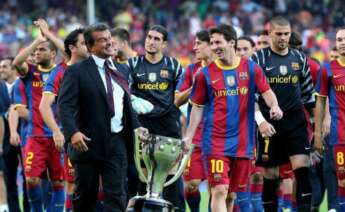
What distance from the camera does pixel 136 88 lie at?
48.5 ft

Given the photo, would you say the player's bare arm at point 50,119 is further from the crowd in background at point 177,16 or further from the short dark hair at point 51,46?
the crowd in background at point 177,16

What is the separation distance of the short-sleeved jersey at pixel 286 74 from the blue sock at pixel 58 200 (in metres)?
2.98

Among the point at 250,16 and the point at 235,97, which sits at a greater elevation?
the point at 250,16

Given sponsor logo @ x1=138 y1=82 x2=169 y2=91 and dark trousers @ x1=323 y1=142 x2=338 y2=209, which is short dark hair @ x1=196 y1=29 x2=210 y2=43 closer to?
sponsor logo @ x1=138 y1=82 x2=169 y2=91

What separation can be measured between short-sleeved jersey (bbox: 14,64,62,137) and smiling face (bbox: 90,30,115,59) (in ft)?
12.0

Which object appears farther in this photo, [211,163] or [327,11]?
[327,11]

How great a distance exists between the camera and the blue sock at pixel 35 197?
15073 mm

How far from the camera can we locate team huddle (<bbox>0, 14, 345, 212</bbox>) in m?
11.5

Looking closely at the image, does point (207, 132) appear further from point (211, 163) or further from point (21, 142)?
point (21, 142)

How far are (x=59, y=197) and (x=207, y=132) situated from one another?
122 inches

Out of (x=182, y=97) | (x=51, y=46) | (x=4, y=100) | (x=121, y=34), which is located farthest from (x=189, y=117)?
(x=4, y=100)

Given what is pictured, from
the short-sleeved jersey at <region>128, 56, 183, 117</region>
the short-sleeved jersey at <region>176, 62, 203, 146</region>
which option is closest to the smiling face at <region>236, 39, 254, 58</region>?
the short-sleeved jersey at <region>176, 62, 203, 146</region>

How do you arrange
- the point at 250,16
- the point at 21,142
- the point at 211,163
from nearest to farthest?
the point at 211,163
the point at 21,142
the point at 250,16

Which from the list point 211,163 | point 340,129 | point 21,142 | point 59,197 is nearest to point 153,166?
point 211,163
